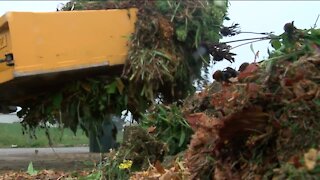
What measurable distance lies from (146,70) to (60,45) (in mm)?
813

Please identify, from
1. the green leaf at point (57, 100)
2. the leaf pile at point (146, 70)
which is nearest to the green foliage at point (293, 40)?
the leaf pile at point (146, 70)

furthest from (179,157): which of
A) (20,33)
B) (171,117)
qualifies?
(20,33)

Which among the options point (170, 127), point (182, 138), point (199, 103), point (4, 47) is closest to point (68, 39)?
point (4, 47)

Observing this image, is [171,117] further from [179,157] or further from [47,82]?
[47,82]

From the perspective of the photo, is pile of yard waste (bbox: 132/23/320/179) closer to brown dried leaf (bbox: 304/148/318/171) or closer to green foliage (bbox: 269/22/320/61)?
brown dried leaf (bbox: 304/148/318/171)

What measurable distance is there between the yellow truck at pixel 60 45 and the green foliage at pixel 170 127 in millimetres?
1630

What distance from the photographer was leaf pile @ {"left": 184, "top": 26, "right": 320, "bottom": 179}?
2.32 m

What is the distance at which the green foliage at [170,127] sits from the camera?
149 inches

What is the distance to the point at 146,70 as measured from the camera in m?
5.64

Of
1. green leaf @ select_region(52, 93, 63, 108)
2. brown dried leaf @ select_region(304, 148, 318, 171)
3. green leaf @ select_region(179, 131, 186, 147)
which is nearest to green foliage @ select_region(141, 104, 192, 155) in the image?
green leaf @ select_region(179, 131, 186, 147)

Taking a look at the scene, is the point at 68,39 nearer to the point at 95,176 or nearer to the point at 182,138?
the point at 95,176

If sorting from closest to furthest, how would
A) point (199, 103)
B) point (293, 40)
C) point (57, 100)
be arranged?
point (293, 40) < point (199, 103) < point (57, 100)

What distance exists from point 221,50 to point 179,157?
2042 millimetres

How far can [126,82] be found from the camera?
19.5 feet
